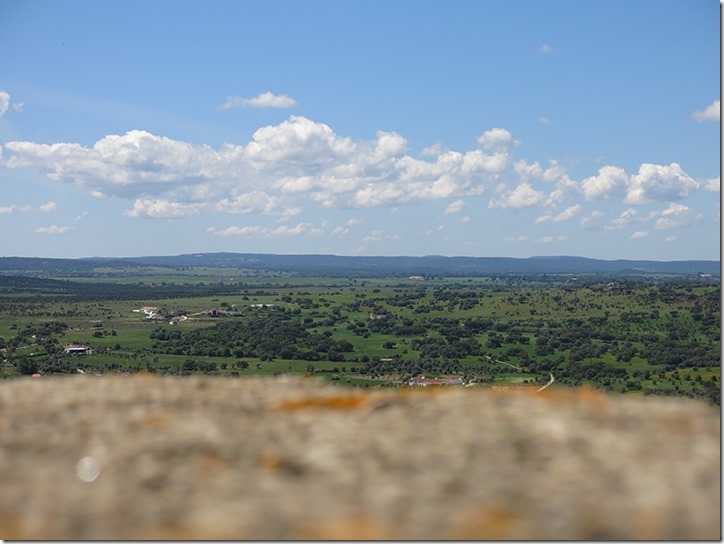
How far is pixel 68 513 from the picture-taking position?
21.8 feet

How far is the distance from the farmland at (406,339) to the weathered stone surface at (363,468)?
35633mm

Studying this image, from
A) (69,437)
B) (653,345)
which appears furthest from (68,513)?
(653,345)

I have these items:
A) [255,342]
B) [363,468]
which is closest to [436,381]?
[255,342]

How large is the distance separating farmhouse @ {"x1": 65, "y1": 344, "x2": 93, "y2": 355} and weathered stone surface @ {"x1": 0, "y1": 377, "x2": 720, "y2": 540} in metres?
81.6

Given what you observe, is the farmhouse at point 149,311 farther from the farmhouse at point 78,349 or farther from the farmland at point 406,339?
the farmhouse at point 78,349

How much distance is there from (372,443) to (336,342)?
304 ft

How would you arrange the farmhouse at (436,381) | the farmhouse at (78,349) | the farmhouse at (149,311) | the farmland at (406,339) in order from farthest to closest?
1. the farmhouse at (149,311)
2. the farmhouse at (78,349)
3. the farmland at (406,339)
4. the farmhouse at (436,381)

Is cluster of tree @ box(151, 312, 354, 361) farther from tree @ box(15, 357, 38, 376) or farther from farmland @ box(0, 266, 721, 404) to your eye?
tree @ box(15, 357, 38, 376)

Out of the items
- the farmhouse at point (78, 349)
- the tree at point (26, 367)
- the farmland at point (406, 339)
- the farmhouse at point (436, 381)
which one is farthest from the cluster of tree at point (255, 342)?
the farmhouse at point (436, 381)

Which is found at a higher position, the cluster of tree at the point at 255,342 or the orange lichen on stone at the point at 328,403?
the orange lichen on stone at the point at 328,403

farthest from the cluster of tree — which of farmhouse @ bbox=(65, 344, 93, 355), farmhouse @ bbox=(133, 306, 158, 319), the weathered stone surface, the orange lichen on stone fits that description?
the weathered stone surface

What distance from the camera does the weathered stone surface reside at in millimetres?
6141

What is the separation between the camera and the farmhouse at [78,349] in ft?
283

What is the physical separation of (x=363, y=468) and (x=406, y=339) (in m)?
104
